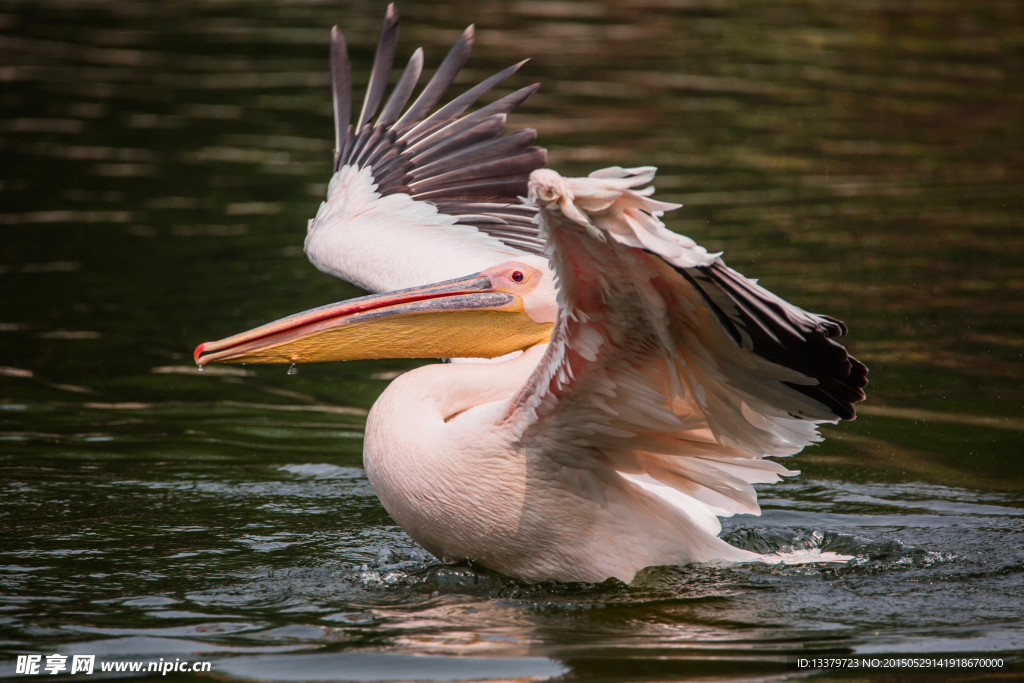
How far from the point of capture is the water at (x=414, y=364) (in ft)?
13.8

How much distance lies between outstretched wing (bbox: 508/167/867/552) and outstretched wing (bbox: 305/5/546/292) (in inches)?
65.5

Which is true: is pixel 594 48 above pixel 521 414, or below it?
above

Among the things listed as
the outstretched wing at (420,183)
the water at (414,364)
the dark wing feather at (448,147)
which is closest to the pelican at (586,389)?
the water at (414,364)

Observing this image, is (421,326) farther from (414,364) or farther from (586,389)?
(414,364)

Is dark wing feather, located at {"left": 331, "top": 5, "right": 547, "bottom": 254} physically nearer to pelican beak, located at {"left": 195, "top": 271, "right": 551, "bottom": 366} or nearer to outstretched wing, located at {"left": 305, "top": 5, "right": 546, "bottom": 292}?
outstretched wing, located at {"left": 305, "top": 5, "right": 546, "bottom": 292}

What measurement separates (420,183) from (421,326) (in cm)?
228

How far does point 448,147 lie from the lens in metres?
6.90

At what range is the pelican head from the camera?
14.7ft

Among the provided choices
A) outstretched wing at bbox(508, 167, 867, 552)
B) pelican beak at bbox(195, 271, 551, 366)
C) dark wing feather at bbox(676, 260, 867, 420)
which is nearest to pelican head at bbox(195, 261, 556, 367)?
pelican beak at bbox(195, 271, 551, 366)

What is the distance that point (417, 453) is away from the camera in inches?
176

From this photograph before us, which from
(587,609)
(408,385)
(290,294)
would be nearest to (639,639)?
(587,609)

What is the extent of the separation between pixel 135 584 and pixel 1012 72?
15.8m

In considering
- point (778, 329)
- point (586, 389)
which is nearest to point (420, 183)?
point (586, 389)

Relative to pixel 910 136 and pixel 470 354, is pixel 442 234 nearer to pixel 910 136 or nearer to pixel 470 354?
pixel 470 354
